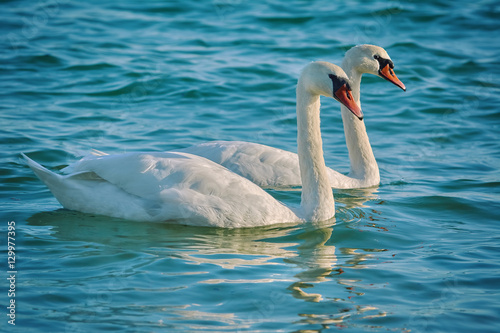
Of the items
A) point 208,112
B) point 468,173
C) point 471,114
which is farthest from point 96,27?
point 468,173

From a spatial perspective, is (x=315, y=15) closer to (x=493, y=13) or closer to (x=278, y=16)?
(x=278, y=16)

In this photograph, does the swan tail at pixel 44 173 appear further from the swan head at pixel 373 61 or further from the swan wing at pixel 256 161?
the swan head at pixel 373 61

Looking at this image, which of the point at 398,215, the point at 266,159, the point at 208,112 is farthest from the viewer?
the point at 208,112

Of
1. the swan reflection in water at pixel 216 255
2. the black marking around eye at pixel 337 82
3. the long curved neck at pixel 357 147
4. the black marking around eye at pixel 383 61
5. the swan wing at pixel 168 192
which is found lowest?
the swan reflection in water at pixel 216 255

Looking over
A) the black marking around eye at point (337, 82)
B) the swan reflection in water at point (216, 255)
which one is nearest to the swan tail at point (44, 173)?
the swan reflection in water at point (216, 255)

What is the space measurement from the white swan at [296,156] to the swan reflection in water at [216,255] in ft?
4.16

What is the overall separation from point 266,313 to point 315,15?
13.9 m

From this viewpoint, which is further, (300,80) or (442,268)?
(300,80)

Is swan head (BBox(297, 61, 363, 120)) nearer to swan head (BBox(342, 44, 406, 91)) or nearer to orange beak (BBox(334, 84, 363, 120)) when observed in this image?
orange beak (BBox(334, 84, 363, 120))

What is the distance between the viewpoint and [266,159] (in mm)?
9180

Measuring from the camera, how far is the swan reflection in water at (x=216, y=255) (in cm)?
609

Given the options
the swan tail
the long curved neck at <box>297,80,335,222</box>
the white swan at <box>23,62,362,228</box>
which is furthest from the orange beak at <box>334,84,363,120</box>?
the swan tail

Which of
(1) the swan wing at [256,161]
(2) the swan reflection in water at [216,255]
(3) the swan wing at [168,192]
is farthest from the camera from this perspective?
(1) the swan wing at [256,161]

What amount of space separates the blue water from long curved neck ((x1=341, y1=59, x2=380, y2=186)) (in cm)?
33
